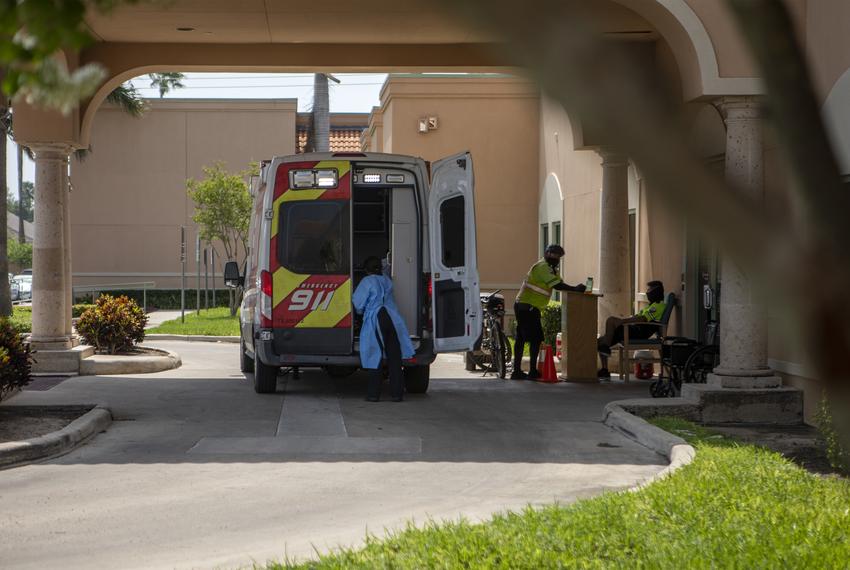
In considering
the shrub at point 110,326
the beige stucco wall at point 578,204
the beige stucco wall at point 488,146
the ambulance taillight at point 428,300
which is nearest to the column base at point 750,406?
the ambulance taillight at point 428,300

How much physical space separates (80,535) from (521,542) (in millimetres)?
2589

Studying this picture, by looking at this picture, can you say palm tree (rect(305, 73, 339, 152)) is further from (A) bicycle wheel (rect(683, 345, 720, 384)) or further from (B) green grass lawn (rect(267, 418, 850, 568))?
(B) green grass lawn (rect(267, 418, 850, 568))

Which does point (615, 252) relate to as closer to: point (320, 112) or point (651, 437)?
point (651, 437)

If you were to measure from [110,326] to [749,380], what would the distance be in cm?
978

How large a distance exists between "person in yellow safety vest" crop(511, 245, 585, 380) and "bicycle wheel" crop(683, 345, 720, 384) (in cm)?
233

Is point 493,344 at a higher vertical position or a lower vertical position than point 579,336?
lower

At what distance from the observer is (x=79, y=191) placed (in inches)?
1640

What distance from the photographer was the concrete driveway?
21.9 feet

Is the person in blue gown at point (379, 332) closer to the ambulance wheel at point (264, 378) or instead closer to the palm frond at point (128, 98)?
the ambulance wheel at point (264, 378)

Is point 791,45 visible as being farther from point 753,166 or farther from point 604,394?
point 604,394

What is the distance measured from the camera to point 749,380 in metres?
11.7

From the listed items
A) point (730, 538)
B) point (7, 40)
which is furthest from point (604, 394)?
point (7, 40)

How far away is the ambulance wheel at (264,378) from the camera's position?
13.8 m

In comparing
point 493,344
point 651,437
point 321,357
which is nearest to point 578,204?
point 493,344
